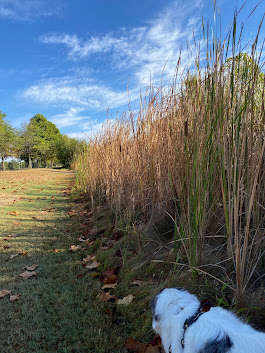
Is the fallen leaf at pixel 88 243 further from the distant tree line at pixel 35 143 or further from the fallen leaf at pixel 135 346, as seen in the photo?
the distant tree line at pixel 35 143

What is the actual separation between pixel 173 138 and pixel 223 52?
91 centimetres

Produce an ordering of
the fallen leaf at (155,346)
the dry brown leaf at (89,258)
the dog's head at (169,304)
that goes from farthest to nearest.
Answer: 1. the dry brown leaf at (89,258)
2. the fallen leaf at (155,346)
3. the dog's head at (169,304)

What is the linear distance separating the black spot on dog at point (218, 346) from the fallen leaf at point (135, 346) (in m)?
0.78

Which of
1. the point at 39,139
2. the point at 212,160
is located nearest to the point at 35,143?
the point at 39,139

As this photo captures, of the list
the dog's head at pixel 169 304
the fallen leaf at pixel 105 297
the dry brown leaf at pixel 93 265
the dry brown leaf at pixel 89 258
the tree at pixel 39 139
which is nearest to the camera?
the dog's head at pixel 169 304

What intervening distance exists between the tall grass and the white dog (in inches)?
16.9

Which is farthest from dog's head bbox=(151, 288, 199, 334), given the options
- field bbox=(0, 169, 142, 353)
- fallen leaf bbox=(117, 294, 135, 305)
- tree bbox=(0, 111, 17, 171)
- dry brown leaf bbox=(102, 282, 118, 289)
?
tree bbox=(0, 111, 17, 171)

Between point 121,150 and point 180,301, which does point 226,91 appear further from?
point 121,150

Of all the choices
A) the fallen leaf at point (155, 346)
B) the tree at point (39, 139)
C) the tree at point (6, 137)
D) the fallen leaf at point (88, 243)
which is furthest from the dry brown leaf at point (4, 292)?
the tree at point (39, 139)

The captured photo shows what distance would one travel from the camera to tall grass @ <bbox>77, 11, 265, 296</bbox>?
1.31 m

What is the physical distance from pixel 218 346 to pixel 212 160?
1070 millimetres

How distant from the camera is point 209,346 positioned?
0.71 meters

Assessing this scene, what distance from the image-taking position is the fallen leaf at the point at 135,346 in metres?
1.32

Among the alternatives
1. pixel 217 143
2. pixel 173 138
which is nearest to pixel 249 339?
pixel 217 143
